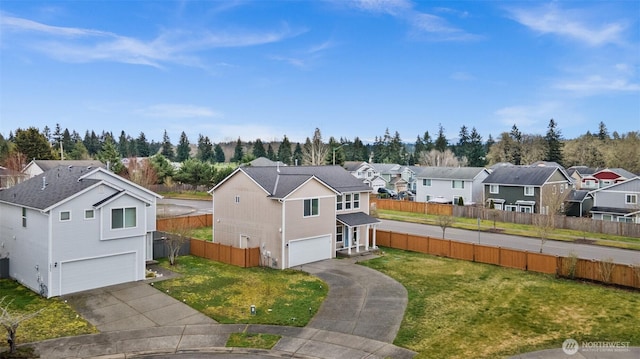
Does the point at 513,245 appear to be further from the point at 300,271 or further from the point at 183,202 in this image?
the point at 183,202

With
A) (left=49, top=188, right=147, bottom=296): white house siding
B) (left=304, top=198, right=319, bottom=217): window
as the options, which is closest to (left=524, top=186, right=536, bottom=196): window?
(left=304, top=198, right=319, bottom=217): window

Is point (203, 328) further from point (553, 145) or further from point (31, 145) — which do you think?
point (553, 145)

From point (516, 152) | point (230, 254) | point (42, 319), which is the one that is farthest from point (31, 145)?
point (516, 152)

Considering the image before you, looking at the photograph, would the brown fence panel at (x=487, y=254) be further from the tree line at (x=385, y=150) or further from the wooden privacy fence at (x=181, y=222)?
the tree line at (x=385, y=150)

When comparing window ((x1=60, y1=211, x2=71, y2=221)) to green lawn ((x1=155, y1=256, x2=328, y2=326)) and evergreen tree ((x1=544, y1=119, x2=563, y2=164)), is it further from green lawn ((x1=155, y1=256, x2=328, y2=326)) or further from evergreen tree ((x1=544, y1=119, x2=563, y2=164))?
evergreen tree ((x1=544, y1=119, x2=563, y2=164))

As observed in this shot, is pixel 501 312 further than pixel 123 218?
No
